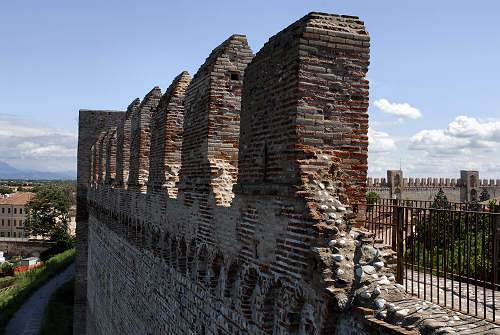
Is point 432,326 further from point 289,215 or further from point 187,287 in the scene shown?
point 187,287

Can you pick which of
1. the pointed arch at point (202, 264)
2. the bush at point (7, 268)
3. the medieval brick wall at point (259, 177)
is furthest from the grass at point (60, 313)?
the bush at point (7, 268)

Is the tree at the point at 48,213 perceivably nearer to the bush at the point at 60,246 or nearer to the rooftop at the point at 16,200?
the bush at the point at 60,246

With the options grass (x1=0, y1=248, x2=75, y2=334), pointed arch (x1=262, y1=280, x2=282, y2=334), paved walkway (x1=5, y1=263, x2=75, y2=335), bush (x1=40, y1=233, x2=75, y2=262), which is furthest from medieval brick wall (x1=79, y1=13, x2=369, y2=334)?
bush (x1=40, y1=233, x2=75, y2=262)

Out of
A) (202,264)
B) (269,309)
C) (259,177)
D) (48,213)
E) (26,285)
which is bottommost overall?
(26,285)

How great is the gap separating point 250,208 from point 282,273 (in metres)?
0.96

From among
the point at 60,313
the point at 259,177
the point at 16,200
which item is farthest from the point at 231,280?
the point at 16,200

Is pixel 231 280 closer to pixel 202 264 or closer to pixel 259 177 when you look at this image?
pixel 202 264

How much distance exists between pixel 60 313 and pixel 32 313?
149 inches

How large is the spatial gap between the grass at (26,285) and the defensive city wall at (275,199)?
2280cm

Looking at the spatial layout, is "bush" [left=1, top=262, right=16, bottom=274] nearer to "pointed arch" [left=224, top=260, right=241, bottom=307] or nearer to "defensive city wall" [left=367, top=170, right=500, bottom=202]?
"defensive city wall" [left=367, top=170, right=500, bottom=202]

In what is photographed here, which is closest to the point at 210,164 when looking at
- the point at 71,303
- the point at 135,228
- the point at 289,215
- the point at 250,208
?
the point at 250,208

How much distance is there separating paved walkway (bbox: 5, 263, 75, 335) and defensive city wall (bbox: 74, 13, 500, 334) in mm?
20869

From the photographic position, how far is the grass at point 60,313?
76.9ft

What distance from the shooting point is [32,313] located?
28641 mm
